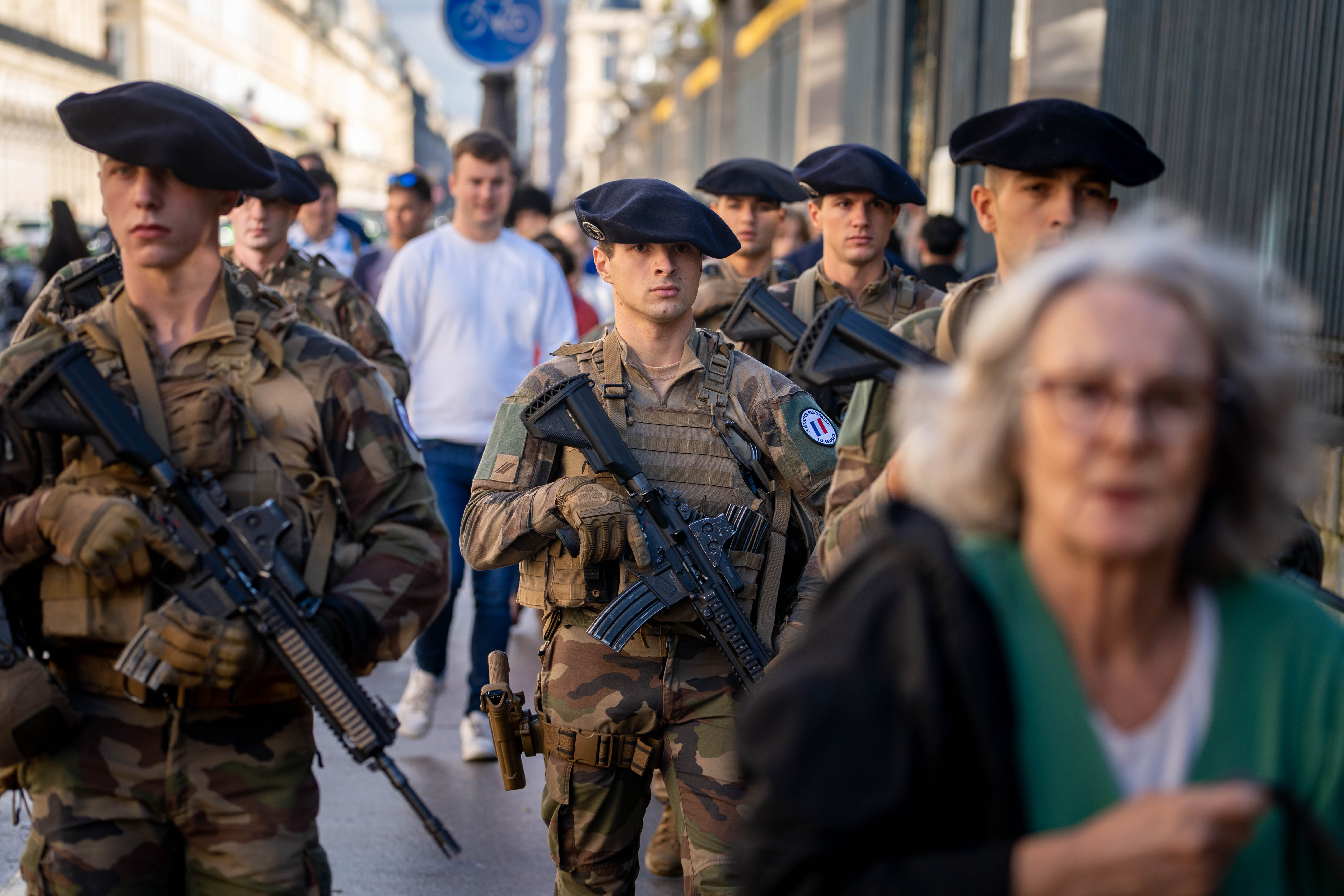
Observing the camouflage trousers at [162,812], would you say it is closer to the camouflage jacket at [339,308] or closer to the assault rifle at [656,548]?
the assault rifle at [656,548]

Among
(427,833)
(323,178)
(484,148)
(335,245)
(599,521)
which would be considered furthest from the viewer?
(335,245)

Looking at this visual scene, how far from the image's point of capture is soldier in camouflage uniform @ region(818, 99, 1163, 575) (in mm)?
2916

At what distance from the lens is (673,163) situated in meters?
35.4

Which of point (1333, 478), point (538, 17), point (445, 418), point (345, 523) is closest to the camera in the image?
point (345, 523)

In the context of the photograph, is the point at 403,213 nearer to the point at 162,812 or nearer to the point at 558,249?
the point at 558,249

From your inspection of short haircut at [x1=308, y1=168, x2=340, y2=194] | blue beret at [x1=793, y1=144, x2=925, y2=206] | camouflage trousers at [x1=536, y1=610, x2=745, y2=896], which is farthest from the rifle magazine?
short haircut at [x1=308, y1=168, x2=340, y2=194]

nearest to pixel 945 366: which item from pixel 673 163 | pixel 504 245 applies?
pixel 504 245

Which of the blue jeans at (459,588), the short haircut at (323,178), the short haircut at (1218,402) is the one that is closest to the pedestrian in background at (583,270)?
the short haircut at (323,178)

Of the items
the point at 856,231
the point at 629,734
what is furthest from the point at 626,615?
the point at 856,231

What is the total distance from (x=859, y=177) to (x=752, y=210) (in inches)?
47.8

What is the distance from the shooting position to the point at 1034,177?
317 cm

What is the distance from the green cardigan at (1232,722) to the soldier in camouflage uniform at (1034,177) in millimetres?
1341

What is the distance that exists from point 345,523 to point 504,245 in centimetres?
331

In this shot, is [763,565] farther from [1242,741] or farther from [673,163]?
[673,163]
